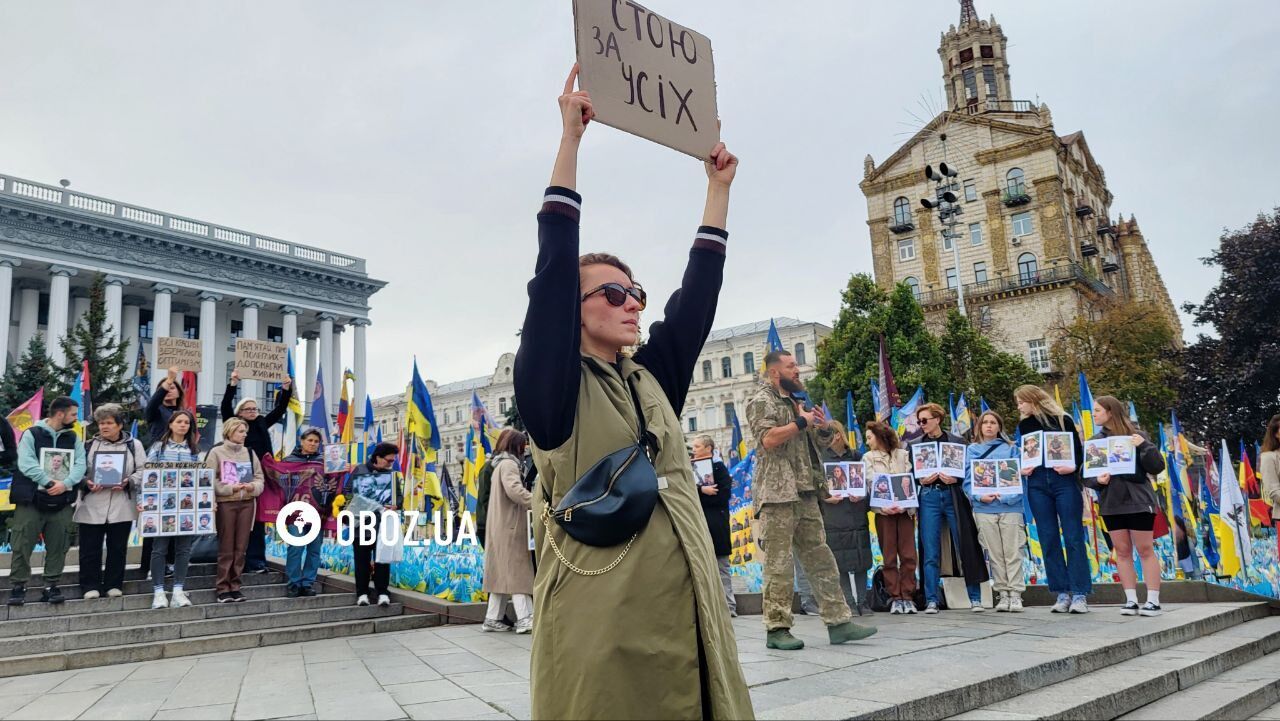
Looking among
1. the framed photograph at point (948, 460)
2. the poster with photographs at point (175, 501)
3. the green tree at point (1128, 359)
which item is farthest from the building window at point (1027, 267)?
the poster with photographs at point (175, 501)

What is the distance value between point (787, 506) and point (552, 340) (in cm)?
432

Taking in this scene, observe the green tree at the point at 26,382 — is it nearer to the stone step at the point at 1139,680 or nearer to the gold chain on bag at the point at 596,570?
the stone step at the point at 1139,680

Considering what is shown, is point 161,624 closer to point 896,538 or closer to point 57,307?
point 896,538

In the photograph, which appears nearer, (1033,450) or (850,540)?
(1033,450)

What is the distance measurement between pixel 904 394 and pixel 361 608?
102ft

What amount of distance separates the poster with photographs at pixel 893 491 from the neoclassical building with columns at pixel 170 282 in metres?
40.9

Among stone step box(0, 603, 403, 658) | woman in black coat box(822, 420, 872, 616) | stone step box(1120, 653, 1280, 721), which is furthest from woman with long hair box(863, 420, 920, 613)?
stone step box(0, 603, 403, 658)

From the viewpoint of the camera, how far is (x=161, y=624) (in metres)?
7.61

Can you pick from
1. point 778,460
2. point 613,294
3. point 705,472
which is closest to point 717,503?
point 705,472

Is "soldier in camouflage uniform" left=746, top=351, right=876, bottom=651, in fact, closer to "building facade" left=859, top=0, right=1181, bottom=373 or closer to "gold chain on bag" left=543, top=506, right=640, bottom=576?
"gold chain on bag" left=543, top=506, right=640, bottom=576

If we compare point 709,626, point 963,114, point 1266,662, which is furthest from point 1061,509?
point 963,114

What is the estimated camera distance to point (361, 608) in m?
8.79

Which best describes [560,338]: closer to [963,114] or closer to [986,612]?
[986,612]

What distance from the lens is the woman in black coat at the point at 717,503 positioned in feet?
28.2
